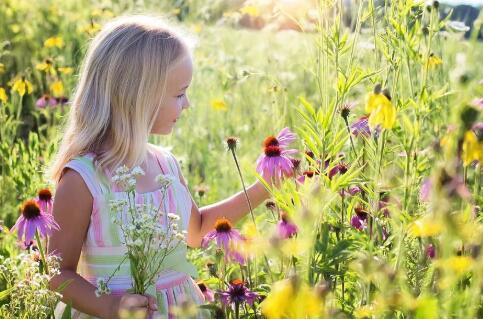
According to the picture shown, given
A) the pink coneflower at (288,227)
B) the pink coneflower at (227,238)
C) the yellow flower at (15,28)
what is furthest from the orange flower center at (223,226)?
the yellow flower at (15,28)

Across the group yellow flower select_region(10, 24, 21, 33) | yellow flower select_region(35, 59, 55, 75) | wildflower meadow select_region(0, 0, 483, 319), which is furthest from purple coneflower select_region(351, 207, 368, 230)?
yellow flower select_region(10, 24, 21, 33)

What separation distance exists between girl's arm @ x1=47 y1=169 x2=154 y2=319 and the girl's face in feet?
0.79

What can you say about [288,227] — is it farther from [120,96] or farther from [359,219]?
[120,96]

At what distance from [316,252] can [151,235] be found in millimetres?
273

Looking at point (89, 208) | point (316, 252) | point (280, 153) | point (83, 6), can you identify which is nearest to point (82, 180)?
point (89, 208)

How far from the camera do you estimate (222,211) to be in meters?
1.95

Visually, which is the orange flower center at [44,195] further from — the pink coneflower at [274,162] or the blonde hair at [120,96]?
the pink coneflower at [274,162]

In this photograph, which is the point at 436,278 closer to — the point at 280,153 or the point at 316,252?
the point at 316,252

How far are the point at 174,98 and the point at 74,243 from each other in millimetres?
405

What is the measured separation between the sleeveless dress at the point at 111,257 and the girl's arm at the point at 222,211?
18 cm

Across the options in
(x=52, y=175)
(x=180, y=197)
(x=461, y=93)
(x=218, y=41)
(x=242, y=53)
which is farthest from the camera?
(x=242, y=53)

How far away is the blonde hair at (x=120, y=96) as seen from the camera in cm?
175

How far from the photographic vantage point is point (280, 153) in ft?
5.38

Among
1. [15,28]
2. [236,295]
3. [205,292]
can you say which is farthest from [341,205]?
[15,28]
